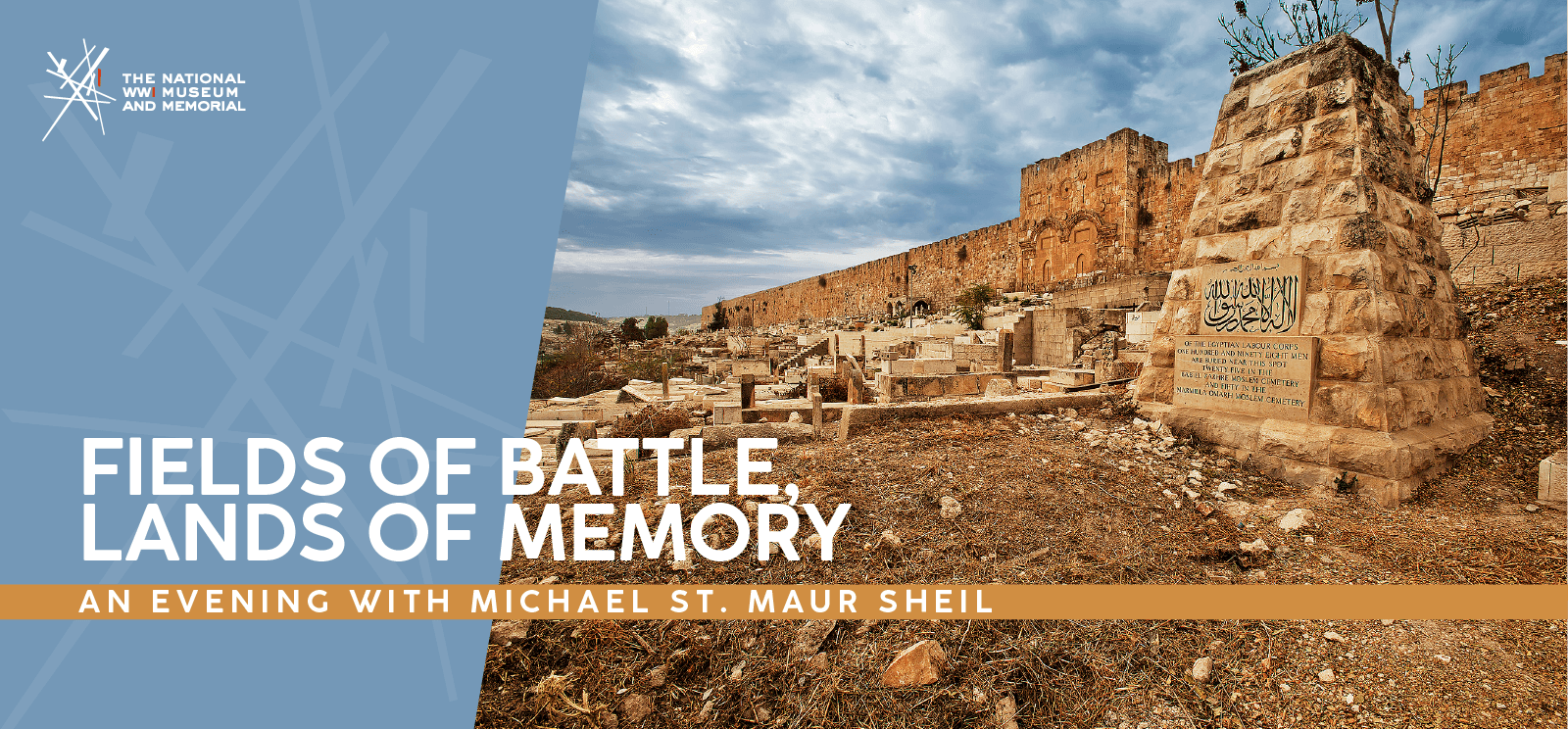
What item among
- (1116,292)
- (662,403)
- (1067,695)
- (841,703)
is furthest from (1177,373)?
(1116,292)

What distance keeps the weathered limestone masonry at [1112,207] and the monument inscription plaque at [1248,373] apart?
16290 millimetres

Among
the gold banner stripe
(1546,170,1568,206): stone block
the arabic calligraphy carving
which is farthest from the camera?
(1546,170,1568,206): stone block

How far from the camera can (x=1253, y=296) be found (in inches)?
155

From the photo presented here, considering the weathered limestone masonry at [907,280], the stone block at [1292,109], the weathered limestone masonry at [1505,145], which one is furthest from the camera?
the weathered limestone masonry at [907,280]

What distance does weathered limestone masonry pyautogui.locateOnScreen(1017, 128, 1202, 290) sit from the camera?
1819cm

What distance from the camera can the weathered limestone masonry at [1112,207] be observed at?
59.7ft

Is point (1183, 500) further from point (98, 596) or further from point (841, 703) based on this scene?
point (98, 596)

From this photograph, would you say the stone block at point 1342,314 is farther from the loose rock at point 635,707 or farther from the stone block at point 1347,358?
the loose rock at point 635,707

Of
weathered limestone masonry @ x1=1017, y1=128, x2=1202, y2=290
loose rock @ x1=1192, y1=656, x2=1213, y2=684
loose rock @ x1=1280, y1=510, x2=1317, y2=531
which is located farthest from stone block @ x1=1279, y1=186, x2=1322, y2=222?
weathered limestone masonry @ x1=1017, y1=128, x2=1202, y2=290

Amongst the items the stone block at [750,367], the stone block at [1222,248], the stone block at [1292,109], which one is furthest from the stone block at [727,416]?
the stone block at [750,367]

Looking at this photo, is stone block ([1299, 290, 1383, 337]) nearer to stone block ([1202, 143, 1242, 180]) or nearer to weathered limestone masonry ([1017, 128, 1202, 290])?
stone block ([1202, 143, 1242, 180])

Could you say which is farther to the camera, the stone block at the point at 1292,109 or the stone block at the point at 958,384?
the stone block at the point at 958,384

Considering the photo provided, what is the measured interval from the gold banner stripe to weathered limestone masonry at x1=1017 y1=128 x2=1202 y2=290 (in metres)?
18.5

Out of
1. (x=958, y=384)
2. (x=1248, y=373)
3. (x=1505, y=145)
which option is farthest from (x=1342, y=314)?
(x=1505, y=145)
